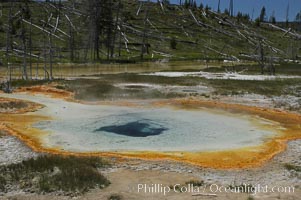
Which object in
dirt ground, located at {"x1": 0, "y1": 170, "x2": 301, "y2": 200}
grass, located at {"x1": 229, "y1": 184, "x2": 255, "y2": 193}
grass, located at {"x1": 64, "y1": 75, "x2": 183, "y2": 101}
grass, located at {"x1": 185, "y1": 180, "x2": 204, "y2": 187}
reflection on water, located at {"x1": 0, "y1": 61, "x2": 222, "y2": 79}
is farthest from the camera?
reflection on water, located at {"x1": 0, "y1": 61, "x2": 222, "y2": 79}

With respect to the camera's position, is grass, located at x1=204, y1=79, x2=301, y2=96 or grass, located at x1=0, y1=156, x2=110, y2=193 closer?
grass, located at x1=0, y1=156, x2=110, y2=193

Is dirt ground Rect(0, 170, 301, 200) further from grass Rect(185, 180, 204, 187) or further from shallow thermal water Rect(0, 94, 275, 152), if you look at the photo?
shallow thermal water Rect(0, 94, 275, 152)

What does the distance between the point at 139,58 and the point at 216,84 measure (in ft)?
133

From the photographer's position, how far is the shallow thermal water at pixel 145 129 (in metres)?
18.2

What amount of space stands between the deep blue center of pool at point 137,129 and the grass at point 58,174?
530 cm

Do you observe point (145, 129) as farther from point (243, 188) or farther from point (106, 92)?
point (106, 92)

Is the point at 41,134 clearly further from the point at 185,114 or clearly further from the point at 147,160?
the point at 185,114

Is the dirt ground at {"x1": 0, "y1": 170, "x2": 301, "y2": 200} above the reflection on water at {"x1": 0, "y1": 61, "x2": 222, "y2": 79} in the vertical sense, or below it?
below

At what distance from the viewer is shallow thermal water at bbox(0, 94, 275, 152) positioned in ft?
59.6

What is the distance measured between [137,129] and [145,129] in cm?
40

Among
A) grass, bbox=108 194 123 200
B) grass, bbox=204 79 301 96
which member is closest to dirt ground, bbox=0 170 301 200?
grass, bbox=108 194 123 200

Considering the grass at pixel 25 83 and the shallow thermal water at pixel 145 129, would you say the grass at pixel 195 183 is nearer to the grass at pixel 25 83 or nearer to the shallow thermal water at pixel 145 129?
the shallow thermal water at pixel 145 129

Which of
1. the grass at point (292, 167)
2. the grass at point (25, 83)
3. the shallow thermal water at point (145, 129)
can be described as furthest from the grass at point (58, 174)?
the grass at point (25, 83)

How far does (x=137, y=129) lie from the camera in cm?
2141
